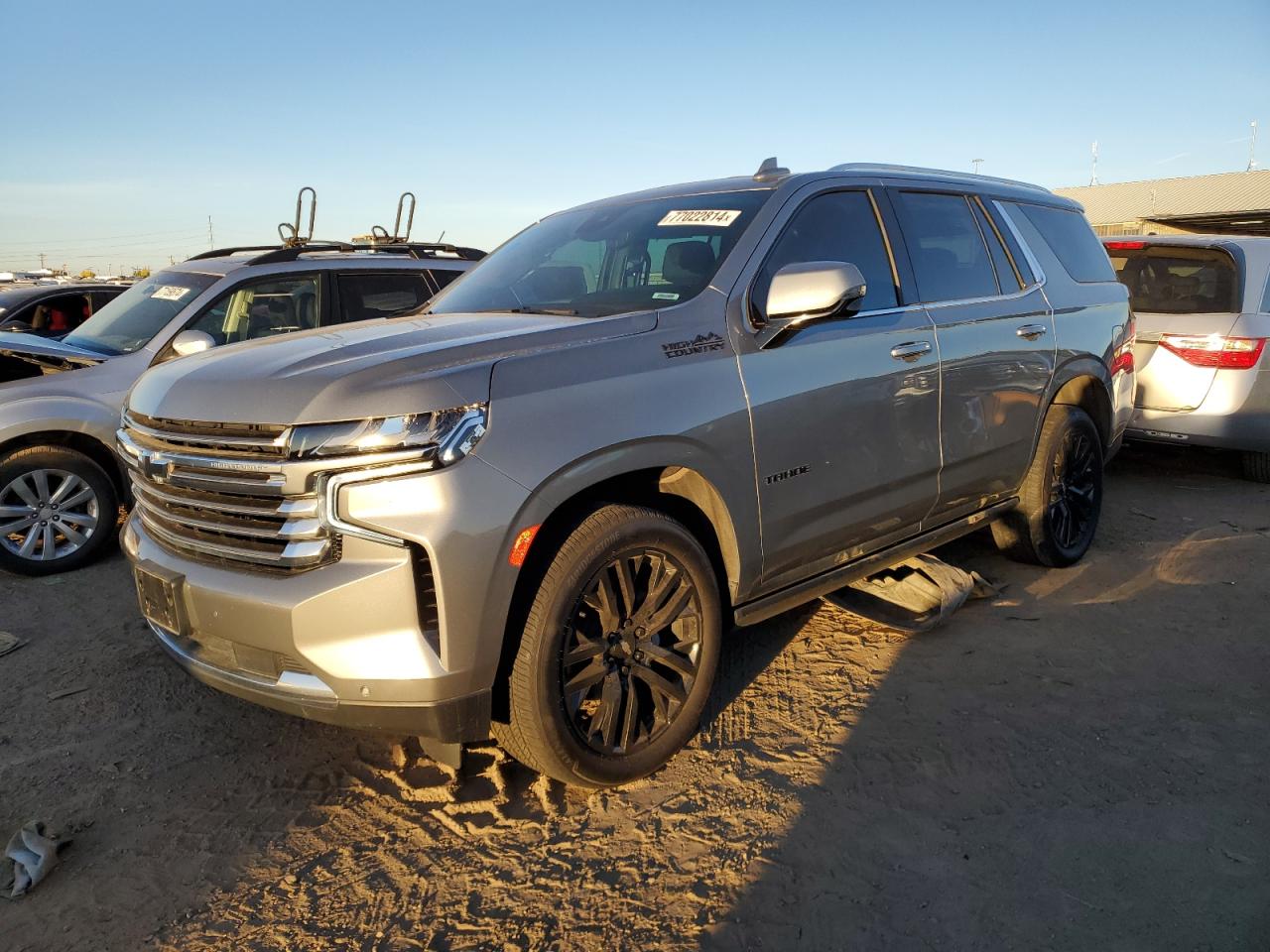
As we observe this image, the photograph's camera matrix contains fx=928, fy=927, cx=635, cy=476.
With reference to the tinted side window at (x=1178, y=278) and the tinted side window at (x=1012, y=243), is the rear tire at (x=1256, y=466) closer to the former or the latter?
the tinted side window at (x=1178, y=278)

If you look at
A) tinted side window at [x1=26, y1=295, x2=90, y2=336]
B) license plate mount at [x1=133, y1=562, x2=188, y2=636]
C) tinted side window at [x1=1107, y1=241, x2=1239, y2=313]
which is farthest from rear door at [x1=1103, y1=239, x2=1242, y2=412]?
tinted side window at [x1=26, y1=295, x2=90, y2=336]

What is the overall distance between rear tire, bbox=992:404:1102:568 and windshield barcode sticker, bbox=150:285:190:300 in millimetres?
5233

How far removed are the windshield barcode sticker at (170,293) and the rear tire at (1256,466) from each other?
7.74 m

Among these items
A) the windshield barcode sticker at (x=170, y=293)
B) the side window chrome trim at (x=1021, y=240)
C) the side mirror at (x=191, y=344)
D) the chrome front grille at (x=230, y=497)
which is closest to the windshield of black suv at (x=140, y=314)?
the windshield barcode sticker at (x=170, y=293)

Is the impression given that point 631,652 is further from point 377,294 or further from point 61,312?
point 61,312

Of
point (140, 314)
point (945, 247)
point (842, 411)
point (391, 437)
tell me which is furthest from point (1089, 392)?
point (140, 314)

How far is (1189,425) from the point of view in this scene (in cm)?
677

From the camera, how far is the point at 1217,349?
6684 millimetres

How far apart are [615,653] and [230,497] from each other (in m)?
1.25

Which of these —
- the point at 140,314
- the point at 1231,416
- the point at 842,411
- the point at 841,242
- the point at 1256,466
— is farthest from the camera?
the point at 1256,466

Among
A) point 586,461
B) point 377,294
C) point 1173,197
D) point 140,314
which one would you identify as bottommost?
point 586,461

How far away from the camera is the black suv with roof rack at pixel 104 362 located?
5.39 meters

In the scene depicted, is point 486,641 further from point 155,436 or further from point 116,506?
point 116,506

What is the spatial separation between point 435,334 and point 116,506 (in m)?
3.67
